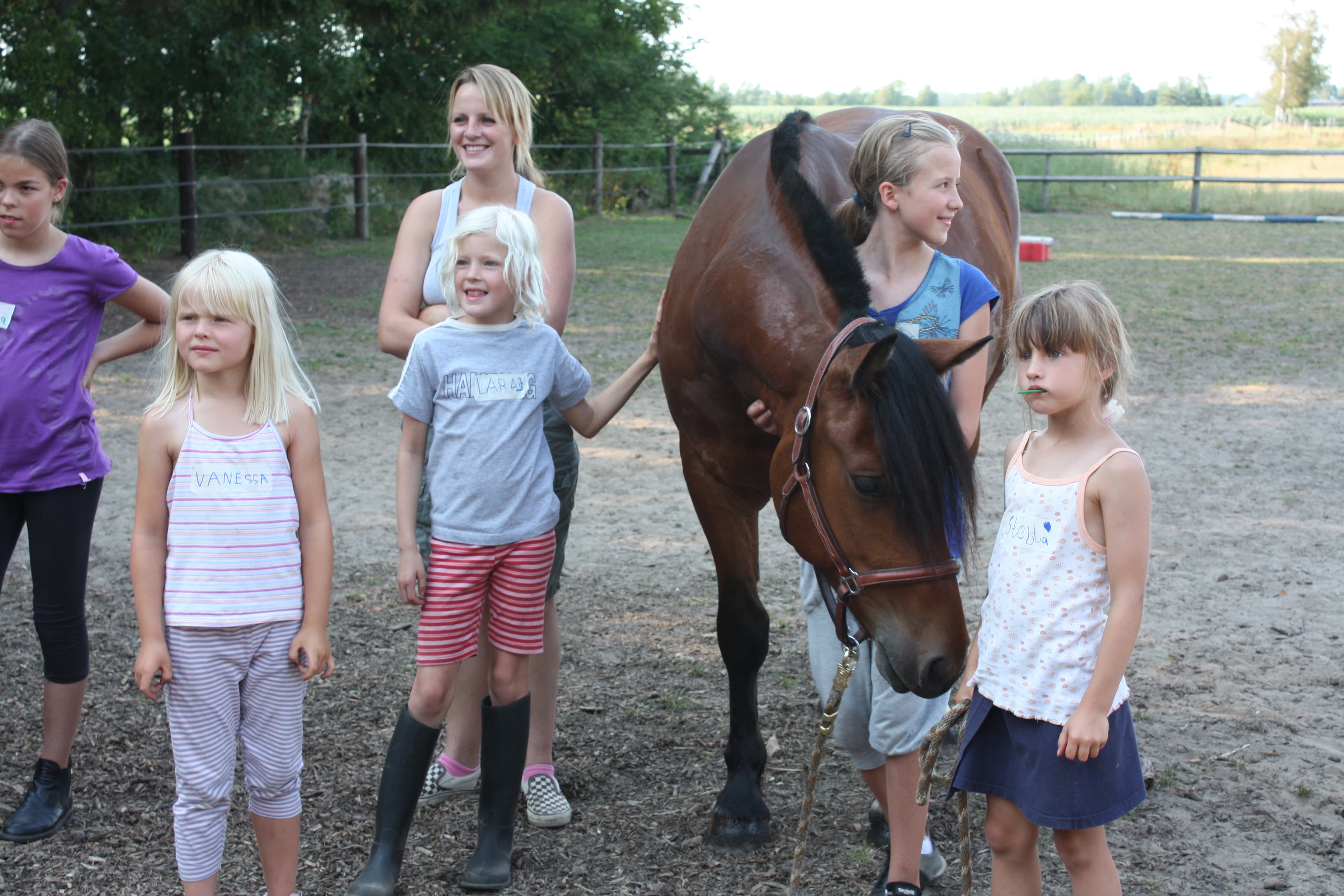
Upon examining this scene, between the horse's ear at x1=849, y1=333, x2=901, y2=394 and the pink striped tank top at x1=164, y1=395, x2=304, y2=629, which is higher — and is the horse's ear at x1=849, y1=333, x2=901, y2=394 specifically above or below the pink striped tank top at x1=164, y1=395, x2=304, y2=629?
above

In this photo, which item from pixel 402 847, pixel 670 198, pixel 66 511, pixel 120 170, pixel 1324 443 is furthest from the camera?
pixel 670 198

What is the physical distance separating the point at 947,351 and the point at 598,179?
1820 centimetres

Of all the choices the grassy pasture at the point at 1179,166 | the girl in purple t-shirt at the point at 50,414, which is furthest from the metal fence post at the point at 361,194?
the girl in purple t-shirt at the point at 50,414

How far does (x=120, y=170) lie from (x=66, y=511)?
11.5 metres

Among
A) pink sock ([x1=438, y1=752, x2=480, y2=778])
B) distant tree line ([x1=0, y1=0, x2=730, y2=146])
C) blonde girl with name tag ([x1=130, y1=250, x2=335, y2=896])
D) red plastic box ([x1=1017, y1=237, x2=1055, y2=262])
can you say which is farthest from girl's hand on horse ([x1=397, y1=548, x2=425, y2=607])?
red plastic box ([x1=1017, y1=237, x2=1055, y2=262])

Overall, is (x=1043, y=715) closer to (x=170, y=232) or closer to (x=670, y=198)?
(x=170, y=232)

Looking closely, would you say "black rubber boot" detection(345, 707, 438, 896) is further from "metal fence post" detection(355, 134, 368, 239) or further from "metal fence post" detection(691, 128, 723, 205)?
"metal fence post" detection(691, 128, 723, 205)

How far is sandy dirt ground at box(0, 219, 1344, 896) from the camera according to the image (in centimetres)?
234

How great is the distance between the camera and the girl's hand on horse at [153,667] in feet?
5.98

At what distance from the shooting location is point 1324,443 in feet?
18.4

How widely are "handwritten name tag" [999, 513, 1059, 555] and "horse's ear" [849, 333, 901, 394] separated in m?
0.34

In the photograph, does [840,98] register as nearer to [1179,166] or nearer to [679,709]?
[1179,166]

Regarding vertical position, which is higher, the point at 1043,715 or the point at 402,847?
the point at 1043,715

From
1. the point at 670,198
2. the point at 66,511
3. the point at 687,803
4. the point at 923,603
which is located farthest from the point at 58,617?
the point at 670,198
